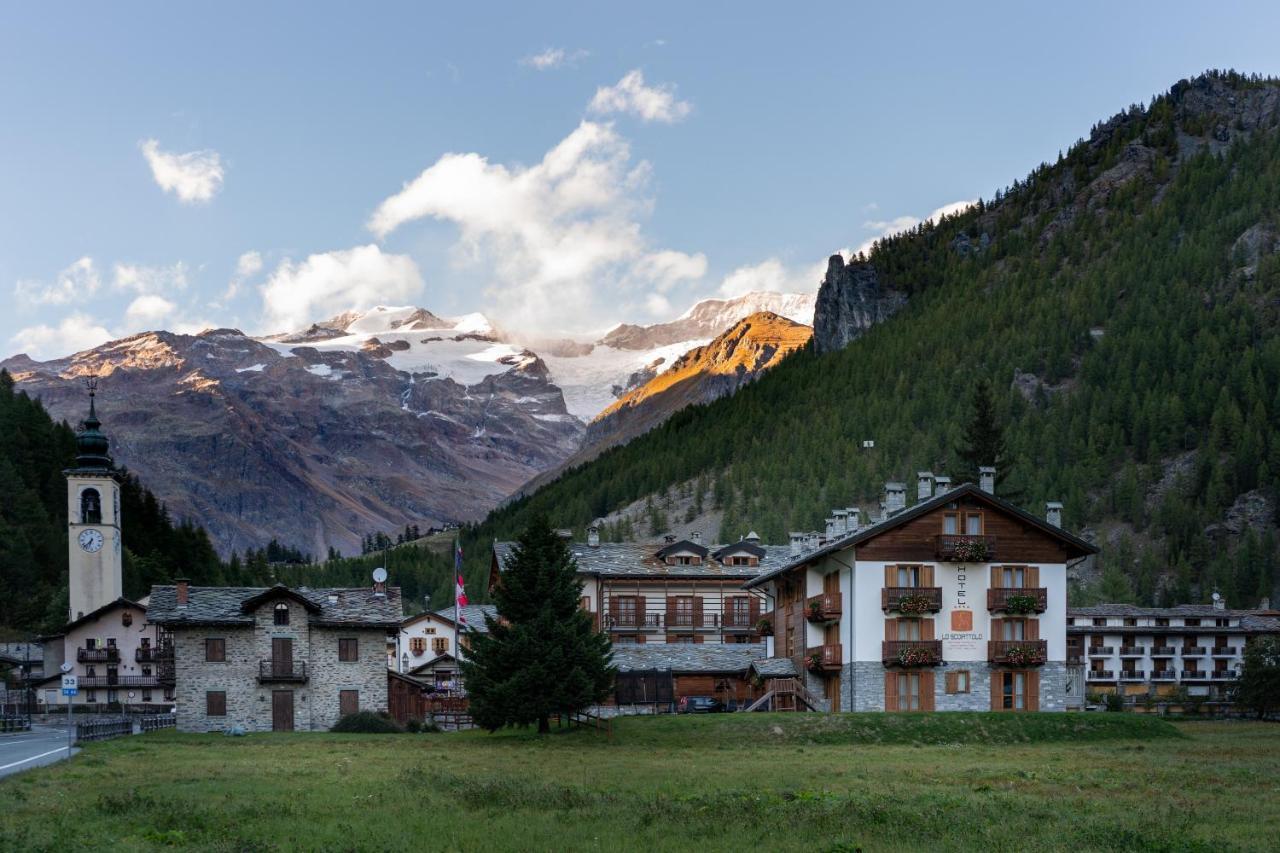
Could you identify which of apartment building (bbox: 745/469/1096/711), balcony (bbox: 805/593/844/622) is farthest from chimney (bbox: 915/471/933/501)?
balcony (bbox: 805/593/844/622)

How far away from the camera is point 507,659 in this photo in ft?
194

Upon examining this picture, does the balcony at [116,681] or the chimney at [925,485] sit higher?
the chimney at [925,485]

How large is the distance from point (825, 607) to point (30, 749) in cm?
3509

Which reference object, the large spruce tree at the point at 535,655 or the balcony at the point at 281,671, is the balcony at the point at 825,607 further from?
the balcony at the point at 281,671

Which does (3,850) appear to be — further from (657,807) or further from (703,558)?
(703,558)

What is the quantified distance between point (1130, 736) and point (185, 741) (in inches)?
1552

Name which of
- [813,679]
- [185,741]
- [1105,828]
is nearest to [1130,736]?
[813,679]

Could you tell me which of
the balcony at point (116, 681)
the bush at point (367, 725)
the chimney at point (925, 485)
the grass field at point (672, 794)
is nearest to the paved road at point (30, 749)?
the grass field at point (672, 794)

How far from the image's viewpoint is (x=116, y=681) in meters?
114

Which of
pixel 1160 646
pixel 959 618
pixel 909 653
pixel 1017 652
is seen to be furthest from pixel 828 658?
pixel 1160 646

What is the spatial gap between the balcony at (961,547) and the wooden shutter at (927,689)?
5.39 meters

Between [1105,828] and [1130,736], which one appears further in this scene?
[1130,736]

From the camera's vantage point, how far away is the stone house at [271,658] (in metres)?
78.1

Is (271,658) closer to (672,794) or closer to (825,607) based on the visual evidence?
(825,607)
